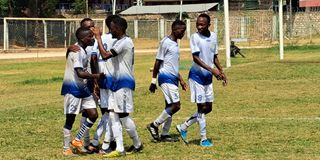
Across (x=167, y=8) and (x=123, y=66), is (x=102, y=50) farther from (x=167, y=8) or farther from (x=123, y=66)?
(x=167, y=8)

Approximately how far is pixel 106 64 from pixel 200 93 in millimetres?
1593

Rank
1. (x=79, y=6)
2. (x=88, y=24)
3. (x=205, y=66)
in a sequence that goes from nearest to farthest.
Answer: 1. (x=88, y=24)
2. (x=205, y=66)
3. (x=79, y=6)

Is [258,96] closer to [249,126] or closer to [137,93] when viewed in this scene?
[137,93]

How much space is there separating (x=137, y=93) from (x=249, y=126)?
7.02 m

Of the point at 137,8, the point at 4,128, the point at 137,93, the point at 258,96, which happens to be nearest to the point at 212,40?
the point at 4,128

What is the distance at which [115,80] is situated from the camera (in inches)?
387

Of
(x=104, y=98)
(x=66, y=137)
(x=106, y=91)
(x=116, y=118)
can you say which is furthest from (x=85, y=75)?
(x=66, y=137)

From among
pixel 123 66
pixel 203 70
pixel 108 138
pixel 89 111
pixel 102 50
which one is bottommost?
pixel 108 138

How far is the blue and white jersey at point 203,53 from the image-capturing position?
Result: 10688 millimetres

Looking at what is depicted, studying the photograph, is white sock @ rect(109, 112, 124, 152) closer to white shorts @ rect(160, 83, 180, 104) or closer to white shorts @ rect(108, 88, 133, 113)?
white shorts @ rect(108, 88, 133, 113)

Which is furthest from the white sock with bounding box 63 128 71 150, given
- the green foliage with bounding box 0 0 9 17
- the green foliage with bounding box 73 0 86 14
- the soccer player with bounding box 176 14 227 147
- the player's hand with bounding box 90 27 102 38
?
the green foliage with bounding box 73 0 86 14

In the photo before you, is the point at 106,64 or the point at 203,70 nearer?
the point at 106,64

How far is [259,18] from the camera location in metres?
68.0

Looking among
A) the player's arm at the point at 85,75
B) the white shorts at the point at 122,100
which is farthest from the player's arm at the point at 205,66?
the player's arm at the point at 85,75
